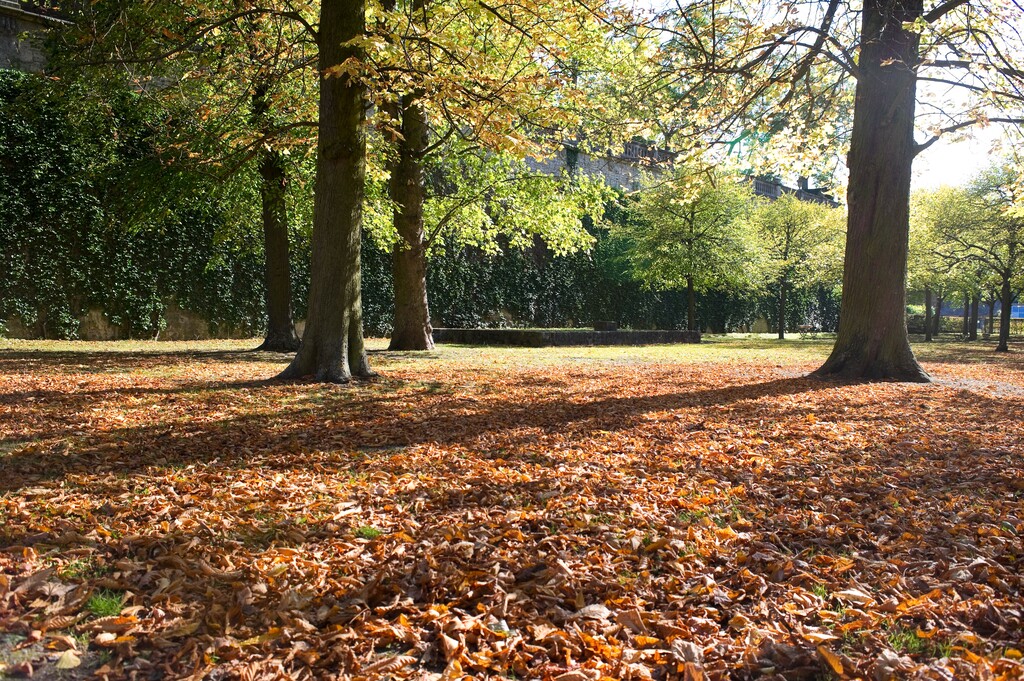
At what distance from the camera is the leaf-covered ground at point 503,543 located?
80.2 inches

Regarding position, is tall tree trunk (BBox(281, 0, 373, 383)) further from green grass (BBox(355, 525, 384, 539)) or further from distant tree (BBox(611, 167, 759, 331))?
distant tree (BBox(611, 167, 759, 331))

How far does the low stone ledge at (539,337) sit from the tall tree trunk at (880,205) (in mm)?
8089

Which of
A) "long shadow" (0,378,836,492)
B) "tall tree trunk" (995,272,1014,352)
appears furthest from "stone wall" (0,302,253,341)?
"tall tree trunk" (995,272,1014,352)

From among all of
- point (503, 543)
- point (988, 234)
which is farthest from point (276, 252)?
point (988, 234)

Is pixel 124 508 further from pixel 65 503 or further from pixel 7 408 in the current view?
pixel 7 408

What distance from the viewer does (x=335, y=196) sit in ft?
25.1

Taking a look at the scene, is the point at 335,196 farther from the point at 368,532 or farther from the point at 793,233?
the point at 793,233

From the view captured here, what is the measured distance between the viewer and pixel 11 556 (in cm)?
265

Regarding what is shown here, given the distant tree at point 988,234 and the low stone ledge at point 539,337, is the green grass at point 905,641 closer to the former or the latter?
the low stone ledge at point 539,337

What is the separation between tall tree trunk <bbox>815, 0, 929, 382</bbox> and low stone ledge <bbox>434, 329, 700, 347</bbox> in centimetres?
809

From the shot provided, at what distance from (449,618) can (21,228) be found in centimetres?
1385

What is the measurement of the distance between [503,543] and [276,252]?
10.3 metres

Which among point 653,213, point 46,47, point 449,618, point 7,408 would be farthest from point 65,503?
point 653,213

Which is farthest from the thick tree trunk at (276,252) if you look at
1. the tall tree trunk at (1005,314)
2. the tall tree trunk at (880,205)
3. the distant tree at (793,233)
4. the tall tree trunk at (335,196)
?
the distant tree at (793,233)
